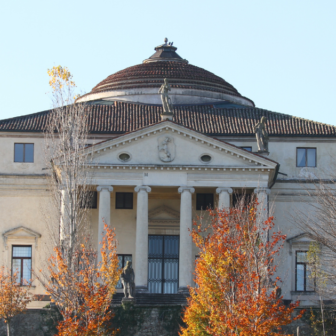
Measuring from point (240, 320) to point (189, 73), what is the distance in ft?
110

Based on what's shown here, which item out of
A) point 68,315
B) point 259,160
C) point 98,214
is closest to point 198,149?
point 259,160

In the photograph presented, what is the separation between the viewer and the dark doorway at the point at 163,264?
6012 cm

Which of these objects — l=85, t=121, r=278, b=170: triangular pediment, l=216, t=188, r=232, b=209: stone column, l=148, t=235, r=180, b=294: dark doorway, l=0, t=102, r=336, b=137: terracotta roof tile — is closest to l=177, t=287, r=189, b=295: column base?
l=148, t=235, r=180, b=294: dark doorway

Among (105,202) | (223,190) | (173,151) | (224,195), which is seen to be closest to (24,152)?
(105,202)

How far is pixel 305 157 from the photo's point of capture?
6356cm

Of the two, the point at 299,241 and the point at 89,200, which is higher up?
the point at 89,200

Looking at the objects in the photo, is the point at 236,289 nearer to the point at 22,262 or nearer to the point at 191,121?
the point at 22,262

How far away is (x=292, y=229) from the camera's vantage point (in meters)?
61.7

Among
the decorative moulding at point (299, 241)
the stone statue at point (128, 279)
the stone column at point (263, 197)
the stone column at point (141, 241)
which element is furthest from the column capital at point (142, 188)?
the decorative moulding at point (299, 241)

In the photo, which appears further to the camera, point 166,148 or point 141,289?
point 166,148

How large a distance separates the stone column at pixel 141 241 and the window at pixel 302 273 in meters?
10.7

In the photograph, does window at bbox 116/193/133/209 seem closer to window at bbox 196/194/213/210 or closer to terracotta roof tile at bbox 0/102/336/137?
window at bbox 196/194/213/210

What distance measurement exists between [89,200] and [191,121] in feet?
35.8

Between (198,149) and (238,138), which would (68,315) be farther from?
(238,138)
